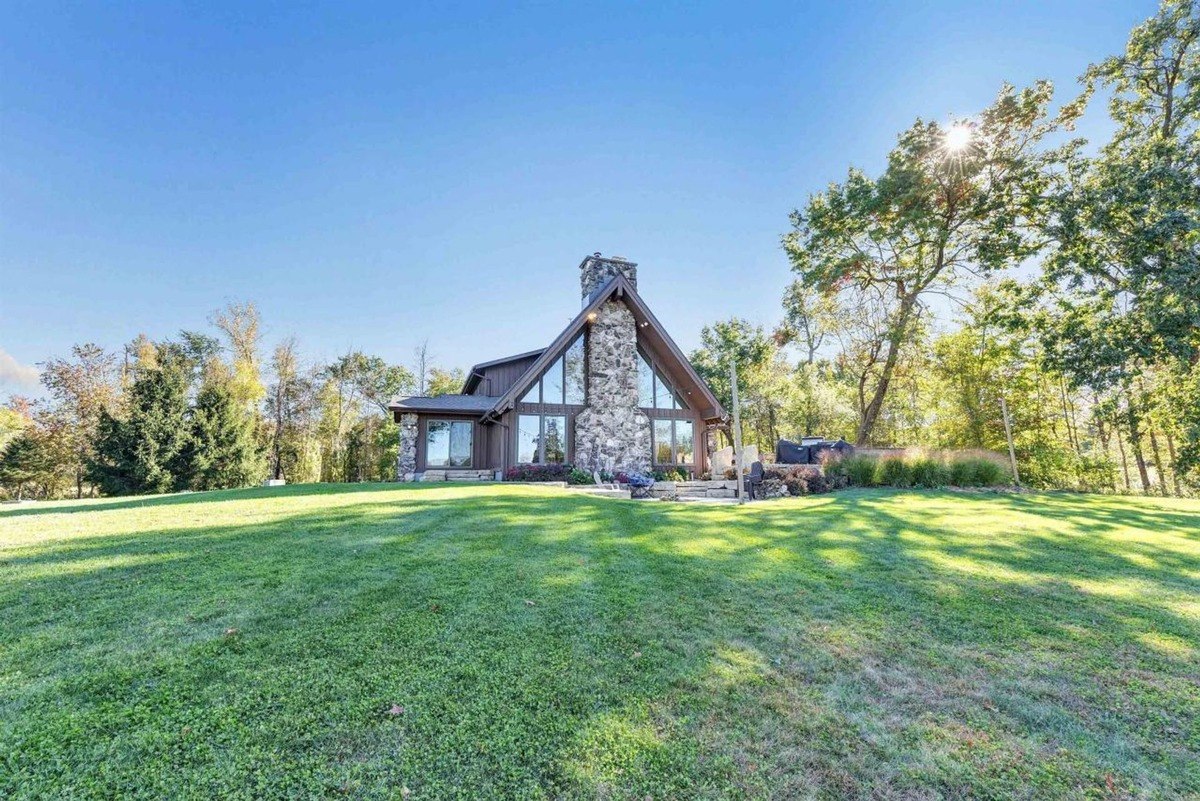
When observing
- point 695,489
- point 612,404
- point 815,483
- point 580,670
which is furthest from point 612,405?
point 580,670

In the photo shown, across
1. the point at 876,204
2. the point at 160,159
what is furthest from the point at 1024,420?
the point at 160,159

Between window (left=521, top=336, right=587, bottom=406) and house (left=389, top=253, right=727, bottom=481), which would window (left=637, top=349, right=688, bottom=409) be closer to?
house (left=389, top=253, right=727, bottom=481)

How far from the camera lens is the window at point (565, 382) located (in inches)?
611

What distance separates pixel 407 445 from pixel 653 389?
8.76 m

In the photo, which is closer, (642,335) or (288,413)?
(642,335)

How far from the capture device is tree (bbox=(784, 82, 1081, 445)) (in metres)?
15.1

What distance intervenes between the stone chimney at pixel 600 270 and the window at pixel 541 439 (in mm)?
4520

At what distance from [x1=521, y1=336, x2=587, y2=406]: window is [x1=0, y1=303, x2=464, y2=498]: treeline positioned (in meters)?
13.5

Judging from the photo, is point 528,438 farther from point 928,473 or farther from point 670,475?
point 928,473

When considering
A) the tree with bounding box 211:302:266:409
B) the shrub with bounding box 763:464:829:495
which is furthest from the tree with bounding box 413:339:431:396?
the shrub with bounding box 763:464:829:495

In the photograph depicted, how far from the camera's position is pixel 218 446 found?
61.7ft

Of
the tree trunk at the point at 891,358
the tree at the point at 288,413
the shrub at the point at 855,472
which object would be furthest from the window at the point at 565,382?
the tree at the point at 288,413

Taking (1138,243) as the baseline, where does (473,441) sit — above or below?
below

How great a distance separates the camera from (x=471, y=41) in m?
10.7
